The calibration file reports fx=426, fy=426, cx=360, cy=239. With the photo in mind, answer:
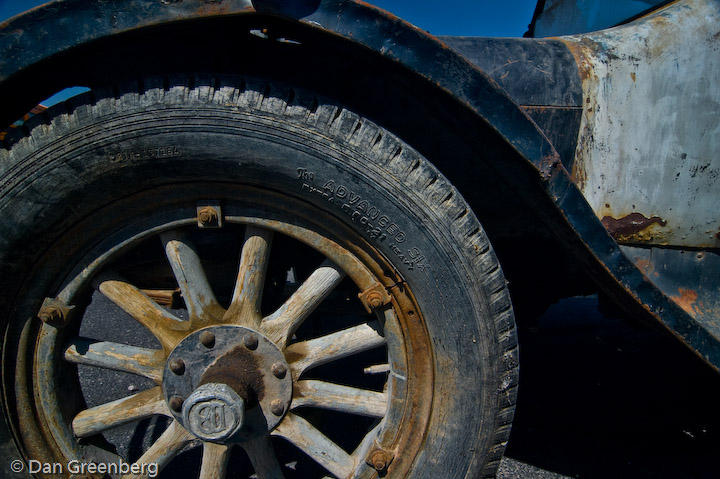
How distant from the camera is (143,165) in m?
1.00

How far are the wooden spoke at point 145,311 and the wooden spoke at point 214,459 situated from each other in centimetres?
31

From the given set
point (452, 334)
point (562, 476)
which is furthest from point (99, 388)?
point (562, 476)

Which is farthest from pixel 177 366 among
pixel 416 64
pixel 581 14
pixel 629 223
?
pixel 581 14

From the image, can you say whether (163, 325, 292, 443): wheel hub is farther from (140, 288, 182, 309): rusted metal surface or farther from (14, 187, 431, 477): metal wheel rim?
(140, 288, 182, 309): rusted metal surface

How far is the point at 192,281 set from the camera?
1.17 meters

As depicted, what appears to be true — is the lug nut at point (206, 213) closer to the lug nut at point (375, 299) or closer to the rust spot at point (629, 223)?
the lug nut at point (375, 299)

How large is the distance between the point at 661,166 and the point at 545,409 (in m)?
1.22

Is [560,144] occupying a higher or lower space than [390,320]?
higher

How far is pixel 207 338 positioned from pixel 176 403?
0.19 meters

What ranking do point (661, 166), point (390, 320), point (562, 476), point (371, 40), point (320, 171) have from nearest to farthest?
point (371, 40) → point (320, 171) → point (390, 320) → point (661, 166) → point (562, 476)

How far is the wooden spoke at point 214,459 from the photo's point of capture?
120 cm

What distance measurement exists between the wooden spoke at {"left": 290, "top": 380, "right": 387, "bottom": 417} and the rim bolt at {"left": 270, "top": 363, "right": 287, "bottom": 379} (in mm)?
63

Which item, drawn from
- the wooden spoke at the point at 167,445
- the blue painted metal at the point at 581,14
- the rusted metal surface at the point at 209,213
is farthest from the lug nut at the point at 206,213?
the blue painted metal at the point at 581,14

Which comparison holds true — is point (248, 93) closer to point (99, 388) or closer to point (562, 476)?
point (562, 476)
